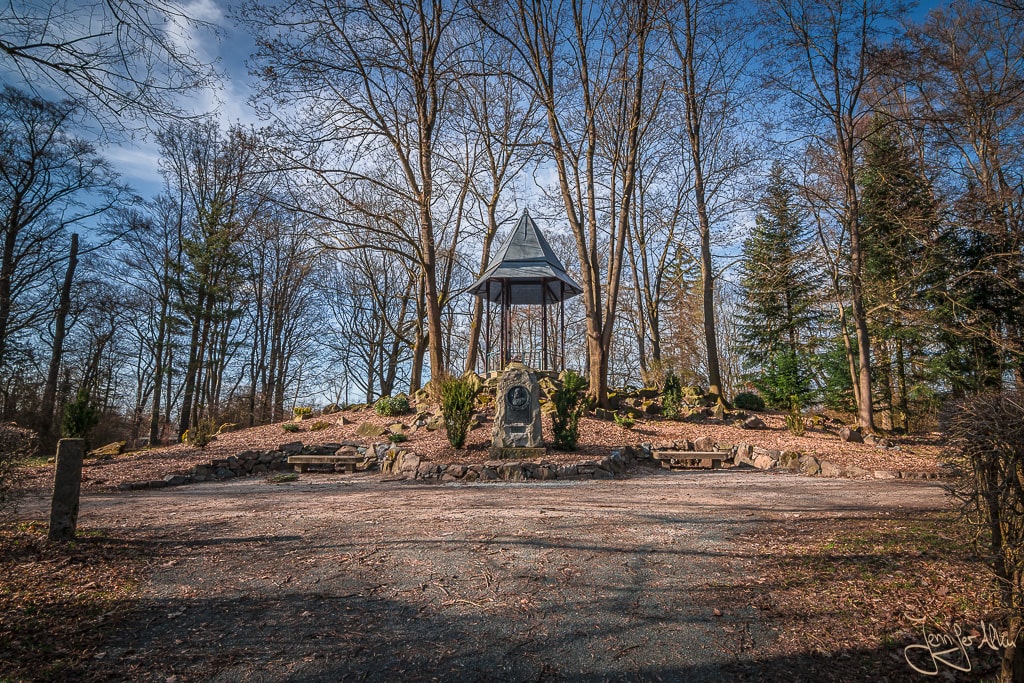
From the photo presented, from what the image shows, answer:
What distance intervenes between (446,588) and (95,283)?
65.4ft

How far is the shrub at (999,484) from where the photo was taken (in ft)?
7.93

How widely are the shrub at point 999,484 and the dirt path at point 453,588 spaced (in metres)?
1.11

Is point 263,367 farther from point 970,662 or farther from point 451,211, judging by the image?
point 970,662

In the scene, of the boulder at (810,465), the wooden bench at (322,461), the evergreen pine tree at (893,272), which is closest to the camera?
the boulder at (810,465)

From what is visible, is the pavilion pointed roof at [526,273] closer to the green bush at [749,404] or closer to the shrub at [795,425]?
the green bush at [749,404]

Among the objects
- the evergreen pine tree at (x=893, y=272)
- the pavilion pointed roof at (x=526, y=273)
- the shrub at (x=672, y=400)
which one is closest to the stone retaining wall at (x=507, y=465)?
the shrub at (x=672, y=400)

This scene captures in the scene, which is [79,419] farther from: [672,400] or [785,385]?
[785,385]

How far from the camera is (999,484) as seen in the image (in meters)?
2.49

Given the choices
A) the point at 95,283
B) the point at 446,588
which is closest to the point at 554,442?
the point at 446,588

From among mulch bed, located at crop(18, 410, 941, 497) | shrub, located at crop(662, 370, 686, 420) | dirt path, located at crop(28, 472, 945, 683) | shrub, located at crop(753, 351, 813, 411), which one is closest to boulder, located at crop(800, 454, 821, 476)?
mulch bed, located at crop(18, 410, 941, 497)

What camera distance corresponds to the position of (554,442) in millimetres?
9586

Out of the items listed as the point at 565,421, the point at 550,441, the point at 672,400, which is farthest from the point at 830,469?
the point at 550,441

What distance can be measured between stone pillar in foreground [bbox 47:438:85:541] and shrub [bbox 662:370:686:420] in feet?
35.9

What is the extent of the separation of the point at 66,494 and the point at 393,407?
9081mm
